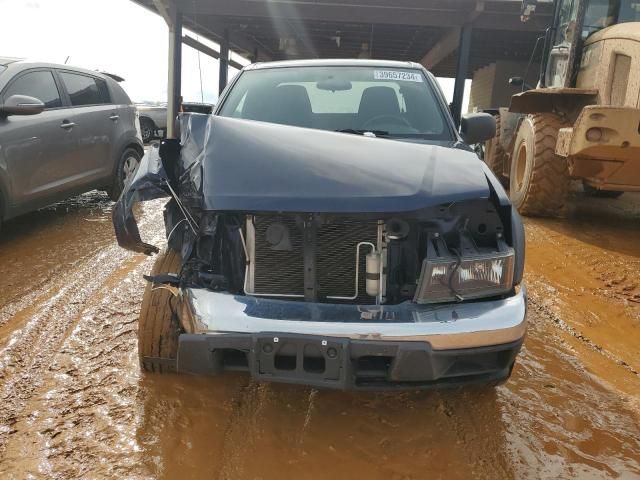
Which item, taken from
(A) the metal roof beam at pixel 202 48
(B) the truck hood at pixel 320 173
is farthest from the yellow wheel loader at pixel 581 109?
(A) the metal roof beam at pixel 202 48

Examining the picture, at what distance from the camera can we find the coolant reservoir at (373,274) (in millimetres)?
2229

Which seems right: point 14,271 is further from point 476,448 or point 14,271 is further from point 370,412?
point 476,448

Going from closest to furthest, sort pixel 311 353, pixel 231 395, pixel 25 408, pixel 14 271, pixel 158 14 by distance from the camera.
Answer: pixel 311 353 → pixel 25 408 → pixel 231 395 → pixel 14 271 → pixel 158 14

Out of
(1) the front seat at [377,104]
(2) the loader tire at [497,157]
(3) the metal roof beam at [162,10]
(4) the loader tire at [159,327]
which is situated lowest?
(4) the loader tire at [159,327]

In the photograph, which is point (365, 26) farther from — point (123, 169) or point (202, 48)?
point (123, 169)

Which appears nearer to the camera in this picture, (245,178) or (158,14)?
(245,178)

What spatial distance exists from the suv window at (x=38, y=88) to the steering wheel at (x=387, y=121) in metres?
3.22

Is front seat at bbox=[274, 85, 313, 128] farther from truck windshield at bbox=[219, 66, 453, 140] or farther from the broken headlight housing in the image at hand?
the broken headlight housing

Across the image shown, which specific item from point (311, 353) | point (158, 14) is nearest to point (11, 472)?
point (311, 353)

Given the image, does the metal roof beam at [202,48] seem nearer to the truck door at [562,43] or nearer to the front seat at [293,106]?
the truck door at [562,43]

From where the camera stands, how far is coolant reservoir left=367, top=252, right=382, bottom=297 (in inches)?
87.7

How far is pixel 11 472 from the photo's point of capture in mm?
1998

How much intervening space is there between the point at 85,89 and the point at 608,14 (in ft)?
19.6

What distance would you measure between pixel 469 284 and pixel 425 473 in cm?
76
